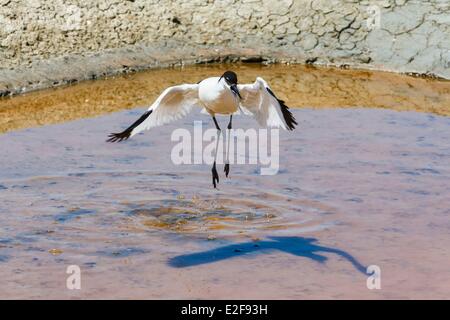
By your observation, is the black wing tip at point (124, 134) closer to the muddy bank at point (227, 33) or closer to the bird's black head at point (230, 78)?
the bird's black head at point (230, 78)

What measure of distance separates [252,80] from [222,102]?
334 cm

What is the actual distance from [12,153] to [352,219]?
2.94m

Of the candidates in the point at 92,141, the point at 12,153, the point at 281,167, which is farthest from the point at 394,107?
the point at 12,153

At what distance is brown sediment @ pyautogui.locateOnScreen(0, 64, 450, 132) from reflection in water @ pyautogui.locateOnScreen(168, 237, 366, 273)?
333 centimetres

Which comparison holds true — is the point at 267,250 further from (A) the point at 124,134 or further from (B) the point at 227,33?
(B) the point at 227,33

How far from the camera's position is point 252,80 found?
33.4 feet

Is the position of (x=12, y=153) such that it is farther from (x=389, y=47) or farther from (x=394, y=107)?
(x=389, y=47)

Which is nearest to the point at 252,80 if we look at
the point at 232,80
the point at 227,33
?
the point at 227,33

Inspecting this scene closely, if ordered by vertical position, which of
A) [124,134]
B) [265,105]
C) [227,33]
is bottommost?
[124,134]

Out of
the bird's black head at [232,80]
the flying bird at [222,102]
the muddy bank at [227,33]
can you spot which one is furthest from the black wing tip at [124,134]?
the muddy bank at [227,33]

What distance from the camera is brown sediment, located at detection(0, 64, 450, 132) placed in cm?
952

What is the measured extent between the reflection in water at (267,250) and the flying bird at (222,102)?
75cm

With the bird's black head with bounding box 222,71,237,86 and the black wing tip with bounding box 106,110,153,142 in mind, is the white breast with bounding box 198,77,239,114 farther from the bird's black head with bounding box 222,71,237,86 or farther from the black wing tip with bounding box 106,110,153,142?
the black wing tip with bounding box 106,110,153,142

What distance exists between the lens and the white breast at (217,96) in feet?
22.3
